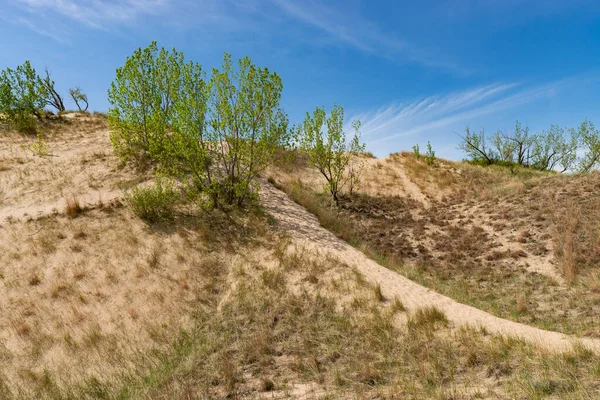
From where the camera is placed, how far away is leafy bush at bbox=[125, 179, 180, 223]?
53.4ft

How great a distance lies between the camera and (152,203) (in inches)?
648

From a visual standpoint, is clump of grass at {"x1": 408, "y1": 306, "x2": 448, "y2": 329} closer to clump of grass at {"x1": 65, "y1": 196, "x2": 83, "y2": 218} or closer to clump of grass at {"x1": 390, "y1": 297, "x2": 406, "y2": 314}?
clump of grass at {"x1": 390, "y1": 297, "x2": 406, "y2": 314}

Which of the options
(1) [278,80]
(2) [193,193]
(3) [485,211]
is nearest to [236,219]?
(2) [193,193]

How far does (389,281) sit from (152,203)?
41.5 ft

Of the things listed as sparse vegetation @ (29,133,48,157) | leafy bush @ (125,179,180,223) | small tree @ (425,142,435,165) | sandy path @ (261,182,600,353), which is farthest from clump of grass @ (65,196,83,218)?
small tree @ (425,142,435,165)

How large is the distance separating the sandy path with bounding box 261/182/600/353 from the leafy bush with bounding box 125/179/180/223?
5.83 meters

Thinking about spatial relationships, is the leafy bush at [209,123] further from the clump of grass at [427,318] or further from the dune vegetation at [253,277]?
the clump of grass at [427,318]

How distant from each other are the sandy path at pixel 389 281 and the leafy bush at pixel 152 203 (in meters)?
5.83

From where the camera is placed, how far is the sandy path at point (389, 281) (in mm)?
9039

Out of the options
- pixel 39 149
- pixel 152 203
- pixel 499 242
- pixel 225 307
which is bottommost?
pixel 225 307

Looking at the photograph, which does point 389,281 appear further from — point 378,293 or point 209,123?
point 209,123

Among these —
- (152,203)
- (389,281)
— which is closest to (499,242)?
(389,281)

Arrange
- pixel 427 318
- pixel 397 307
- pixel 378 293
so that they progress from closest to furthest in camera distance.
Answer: pixel 427 318 < pixel 397 307 < pixel 378 293

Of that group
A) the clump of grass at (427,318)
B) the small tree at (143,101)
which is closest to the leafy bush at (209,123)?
the small tree at (143,101)
